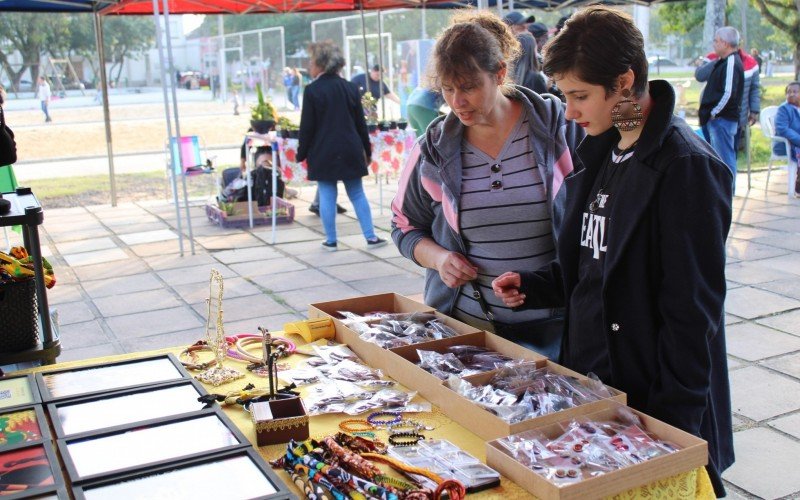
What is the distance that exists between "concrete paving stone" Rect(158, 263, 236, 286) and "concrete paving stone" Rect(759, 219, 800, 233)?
16.1 ft

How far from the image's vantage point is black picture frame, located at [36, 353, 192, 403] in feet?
6.15

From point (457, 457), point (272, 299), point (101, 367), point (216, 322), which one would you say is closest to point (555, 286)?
point (457, 457)

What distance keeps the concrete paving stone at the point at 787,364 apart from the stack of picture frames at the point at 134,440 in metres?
3.20

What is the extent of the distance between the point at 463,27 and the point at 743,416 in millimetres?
2337

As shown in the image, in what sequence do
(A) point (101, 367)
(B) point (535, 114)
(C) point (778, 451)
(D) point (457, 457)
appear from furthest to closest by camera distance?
(C) point (778, 451) < (B) point (535, 114) < (A) point (101, 367) < (D) point (457, 457)

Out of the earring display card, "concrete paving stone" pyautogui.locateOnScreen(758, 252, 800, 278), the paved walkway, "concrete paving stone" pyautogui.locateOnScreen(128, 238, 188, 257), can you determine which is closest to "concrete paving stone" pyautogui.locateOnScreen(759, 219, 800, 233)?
the paved walkway

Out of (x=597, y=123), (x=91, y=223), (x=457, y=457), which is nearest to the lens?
(x=457, y=457)

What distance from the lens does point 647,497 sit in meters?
1.42

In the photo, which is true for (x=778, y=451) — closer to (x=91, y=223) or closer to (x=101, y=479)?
(x=101, y=479)

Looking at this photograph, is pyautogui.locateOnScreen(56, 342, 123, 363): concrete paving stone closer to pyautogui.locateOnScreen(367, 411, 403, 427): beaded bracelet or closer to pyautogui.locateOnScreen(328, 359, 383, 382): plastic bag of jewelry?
pyautogui.locateOnScreen(328, 359, 383, 382): plastic bag of jewelry

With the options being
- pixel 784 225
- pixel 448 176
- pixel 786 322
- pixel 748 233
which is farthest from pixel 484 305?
pixel 784 225

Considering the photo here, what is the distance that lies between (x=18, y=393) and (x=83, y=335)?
3.29 meters

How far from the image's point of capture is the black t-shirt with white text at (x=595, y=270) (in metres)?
1.81

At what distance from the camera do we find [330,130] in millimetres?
6961
